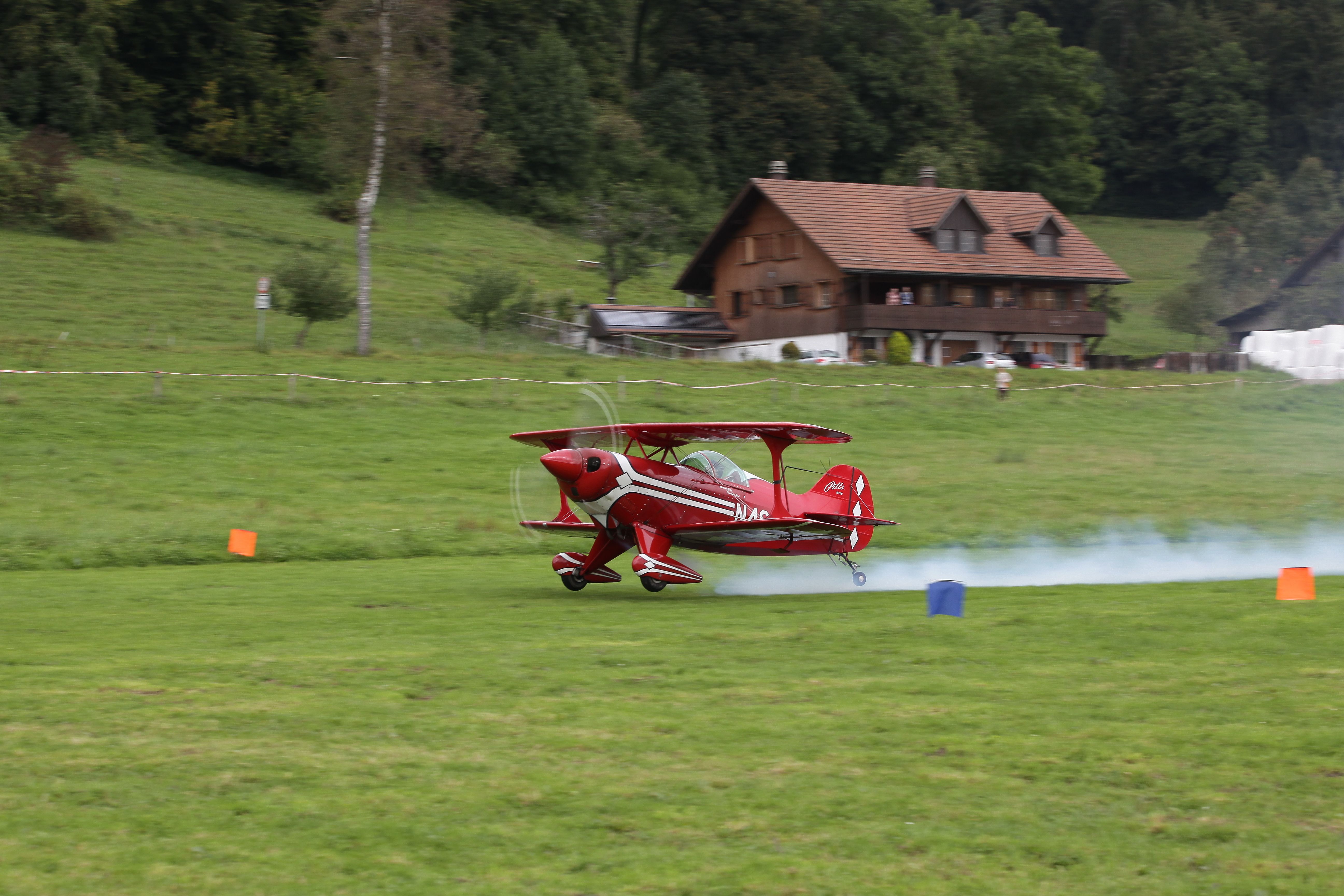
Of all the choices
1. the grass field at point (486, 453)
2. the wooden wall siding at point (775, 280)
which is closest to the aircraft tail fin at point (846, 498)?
the grass field at point (486, 453)

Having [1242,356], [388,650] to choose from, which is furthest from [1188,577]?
[1242,356]

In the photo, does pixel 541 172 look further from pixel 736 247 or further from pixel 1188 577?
pixel 1188 577

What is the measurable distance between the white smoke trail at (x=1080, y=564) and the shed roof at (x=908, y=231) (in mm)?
38182

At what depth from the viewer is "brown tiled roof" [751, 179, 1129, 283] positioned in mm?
63625

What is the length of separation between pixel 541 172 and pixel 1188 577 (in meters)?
80.7

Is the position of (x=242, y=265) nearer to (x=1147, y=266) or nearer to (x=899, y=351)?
(x=899, y=351)

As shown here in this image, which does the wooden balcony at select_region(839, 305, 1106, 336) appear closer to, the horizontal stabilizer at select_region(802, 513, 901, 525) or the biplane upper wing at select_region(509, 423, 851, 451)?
the horizontal stabilizer at select_region(802, 513, 901, 525)

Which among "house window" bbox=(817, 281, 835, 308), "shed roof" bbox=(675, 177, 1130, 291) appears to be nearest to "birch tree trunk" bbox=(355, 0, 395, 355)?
"shed roof" bbox=(675, 177, 1130, 291)

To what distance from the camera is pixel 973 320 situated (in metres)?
64.4

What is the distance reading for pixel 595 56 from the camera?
10469cm

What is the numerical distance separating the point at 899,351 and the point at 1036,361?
777 cm

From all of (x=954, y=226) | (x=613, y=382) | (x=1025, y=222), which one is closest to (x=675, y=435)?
(x=613, y=382)

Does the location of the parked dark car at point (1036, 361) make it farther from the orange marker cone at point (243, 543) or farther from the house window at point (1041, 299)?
the orange marker cone at point (243, 543)

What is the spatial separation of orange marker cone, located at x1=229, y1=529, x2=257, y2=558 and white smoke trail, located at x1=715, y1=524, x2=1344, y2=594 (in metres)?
8.25
